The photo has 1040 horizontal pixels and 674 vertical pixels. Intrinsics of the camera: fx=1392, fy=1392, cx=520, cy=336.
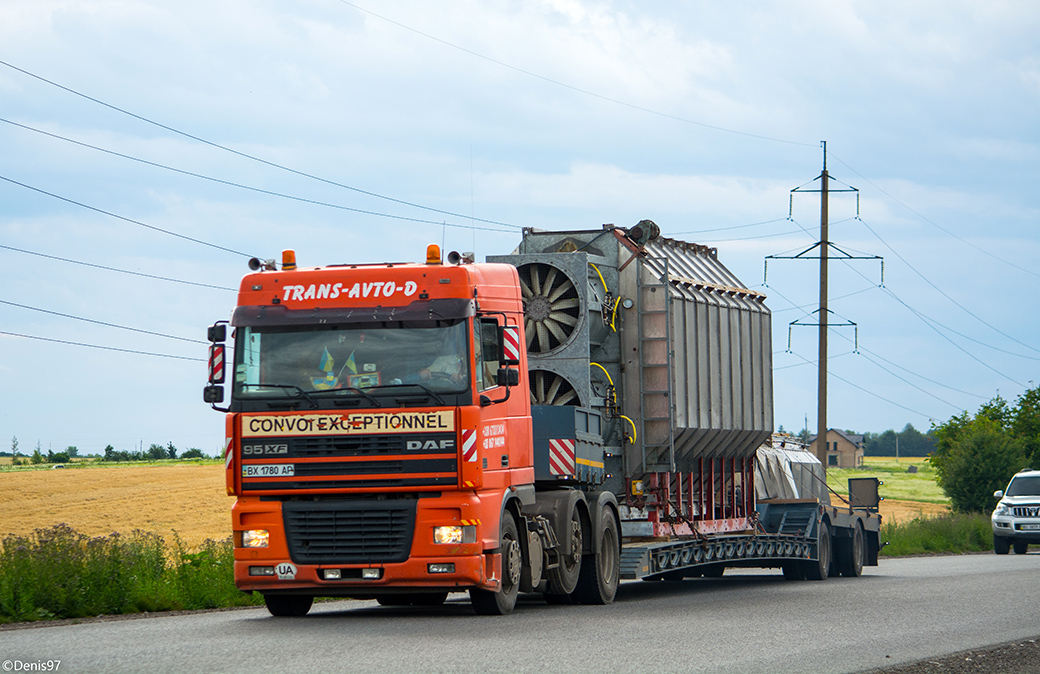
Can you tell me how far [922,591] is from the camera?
19.2 metres

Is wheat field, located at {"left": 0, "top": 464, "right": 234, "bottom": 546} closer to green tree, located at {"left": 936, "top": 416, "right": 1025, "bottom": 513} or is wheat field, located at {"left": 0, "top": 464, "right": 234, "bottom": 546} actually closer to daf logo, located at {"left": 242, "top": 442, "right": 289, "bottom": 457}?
daf logo, located at {"left": 242, "top": 442, "right": 289, "bottom": 457}

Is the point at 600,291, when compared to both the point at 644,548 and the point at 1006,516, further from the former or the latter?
the point at 1006,516

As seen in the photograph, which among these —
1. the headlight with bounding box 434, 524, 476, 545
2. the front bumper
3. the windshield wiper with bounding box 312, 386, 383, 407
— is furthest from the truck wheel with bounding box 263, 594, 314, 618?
the front bumper

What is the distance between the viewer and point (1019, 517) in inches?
1406

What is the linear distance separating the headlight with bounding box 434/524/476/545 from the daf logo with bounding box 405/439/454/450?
2.57 ft

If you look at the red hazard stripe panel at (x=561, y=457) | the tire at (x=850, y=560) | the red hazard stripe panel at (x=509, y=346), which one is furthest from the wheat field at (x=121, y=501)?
the red hazard stripe panel at (x=509, y=346)

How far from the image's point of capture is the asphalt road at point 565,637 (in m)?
10.2

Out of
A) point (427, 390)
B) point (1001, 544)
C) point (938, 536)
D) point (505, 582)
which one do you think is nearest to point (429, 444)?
point (427, 390)

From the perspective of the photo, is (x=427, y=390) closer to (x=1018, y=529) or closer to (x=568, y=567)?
(x=568, y=567)

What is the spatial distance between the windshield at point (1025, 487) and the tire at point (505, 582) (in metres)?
25.5

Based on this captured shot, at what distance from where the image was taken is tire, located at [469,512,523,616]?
46.5 ft

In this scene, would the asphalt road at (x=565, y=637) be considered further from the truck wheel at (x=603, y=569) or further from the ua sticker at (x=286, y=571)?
the ua sticker at (x=286, y=571)

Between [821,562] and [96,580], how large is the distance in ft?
44.6

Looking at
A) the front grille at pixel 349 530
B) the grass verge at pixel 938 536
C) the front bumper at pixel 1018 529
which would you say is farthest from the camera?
the grass verge at pixel 938 536
